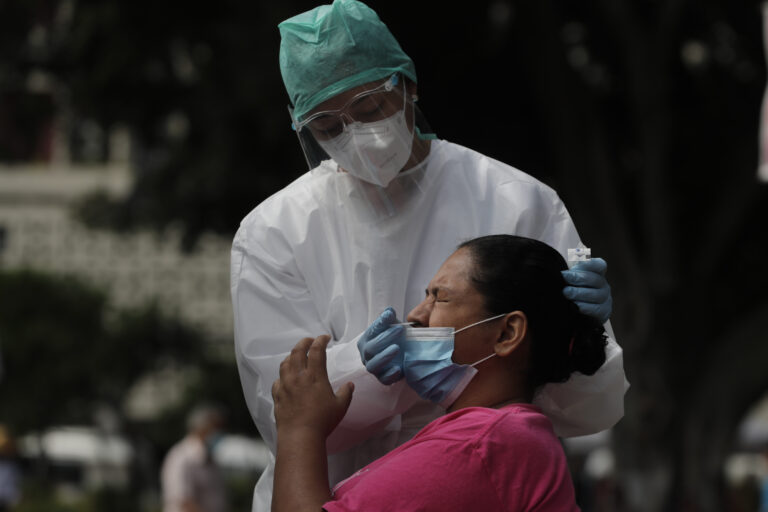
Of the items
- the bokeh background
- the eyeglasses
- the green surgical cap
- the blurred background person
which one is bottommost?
the blurred background person

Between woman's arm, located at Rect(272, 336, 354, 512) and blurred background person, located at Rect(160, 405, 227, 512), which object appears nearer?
woman's arm, located at Rect(272, 336, 354, 512)

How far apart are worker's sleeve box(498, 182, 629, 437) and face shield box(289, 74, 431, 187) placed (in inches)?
10.1

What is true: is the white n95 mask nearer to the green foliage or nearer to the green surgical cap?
the green surgical cap

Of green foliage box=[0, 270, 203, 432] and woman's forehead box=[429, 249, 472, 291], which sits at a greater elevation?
woman's forehead box=[429, 249, 472, 291]

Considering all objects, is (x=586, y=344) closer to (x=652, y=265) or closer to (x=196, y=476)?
(x=196, y=476)

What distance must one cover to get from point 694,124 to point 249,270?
10.6 meters

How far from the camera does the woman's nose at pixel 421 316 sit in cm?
248

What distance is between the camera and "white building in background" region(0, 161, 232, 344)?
1084 inches

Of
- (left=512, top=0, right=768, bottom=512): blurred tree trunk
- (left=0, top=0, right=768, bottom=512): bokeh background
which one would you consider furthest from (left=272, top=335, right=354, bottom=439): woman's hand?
(left=512, top=0, right=768, bottom=512): blurred tree trunk

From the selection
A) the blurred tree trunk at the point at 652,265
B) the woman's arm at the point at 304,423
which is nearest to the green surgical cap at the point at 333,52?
the woman's arm at the point at 304,423

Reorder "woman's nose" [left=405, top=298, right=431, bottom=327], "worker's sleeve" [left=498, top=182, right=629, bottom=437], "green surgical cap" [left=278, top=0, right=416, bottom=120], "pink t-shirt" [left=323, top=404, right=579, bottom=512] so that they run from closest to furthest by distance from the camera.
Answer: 1. "pink t-shirt" [left=323, top=404, right=579, bottom=512]
2. "woman's nose" [left=405, top=298, right=431, bottom=327]
3. "worker's sleeve" [left=498, top=182, right=629, bottom=437]
4. "green surgical cap" [left=278, top=0, right=416, bottom=120]

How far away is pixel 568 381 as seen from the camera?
8.55 ft

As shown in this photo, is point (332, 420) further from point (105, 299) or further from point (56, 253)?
point (56, 253)

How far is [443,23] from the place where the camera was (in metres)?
11.2
